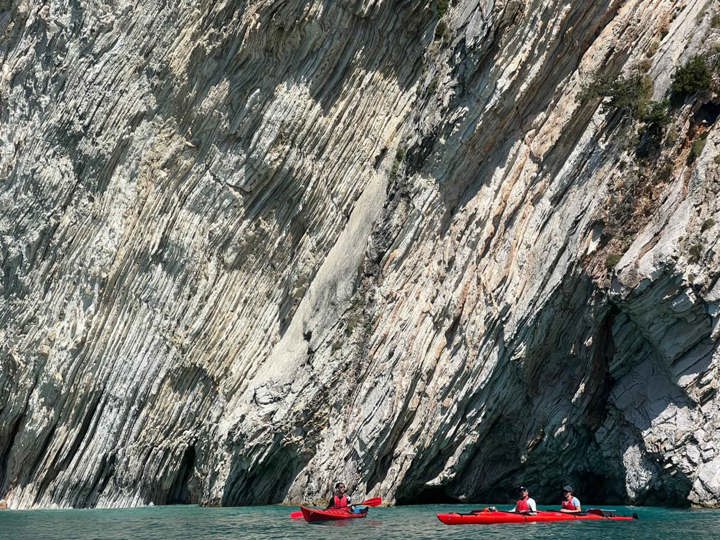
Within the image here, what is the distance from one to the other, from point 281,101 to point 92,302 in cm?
930

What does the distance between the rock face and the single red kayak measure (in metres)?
2.72

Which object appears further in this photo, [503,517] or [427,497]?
[427,497]

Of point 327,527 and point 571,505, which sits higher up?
point 571,505

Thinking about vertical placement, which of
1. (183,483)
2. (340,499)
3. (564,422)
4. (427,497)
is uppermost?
(564,422)

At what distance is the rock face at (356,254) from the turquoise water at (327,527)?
4.61ft

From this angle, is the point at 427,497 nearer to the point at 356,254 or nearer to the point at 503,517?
the point at 503,517

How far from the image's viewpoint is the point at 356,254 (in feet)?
98.7

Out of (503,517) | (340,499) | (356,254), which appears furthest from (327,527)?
(356,254)

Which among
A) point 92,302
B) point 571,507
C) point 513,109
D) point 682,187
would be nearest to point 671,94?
point 682,187

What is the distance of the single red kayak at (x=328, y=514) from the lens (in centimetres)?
2380

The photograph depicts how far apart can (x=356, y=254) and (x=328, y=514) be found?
861cm

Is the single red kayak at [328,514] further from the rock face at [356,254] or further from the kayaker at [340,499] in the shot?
the rock face at [356,254]

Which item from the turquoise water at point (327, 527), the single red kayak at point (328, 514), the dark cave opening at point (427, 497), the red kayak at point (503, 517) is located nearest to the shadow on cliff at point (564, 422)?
the dark cave opening at point (427, 497)

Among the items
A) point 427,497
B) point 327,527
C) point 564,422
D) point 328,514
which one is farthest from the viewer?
point 427,497
